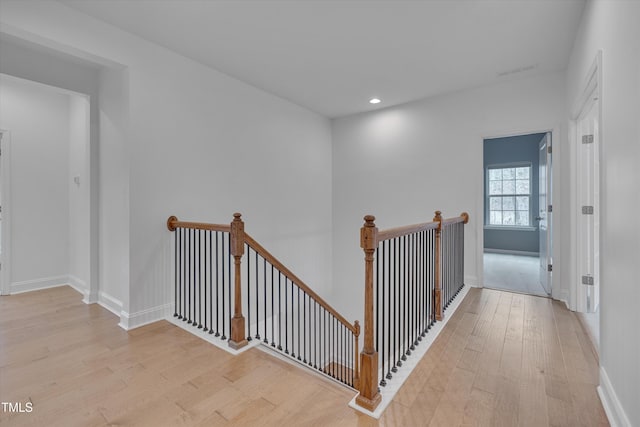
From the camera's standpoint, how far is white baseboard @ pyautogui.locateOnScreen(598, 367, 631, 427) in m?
1.40

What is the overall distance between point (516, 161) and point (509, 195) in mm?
794

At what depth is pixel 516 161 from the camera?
690 centimetres

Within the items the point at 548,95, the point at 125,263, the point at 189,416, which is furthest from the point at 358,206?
the point at 189,416

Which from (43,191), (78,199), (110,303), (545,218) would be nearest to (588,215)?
(545,218)

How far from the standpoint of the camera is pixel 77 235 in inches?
152

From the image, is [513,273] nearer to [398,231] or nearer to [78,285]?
[398,231]

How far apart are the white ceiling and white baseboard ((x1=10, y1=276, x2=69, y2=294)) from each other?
3.29 m

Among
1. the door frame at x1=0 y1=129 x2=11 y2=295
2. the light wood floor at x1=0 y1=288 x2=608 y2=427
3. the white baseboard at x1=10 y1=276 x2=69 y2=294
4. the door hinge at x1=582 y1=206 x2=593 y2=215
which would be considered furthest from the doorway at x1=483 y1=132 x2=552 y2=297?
the door frame at x1=0 y1=129 x2=11 y2=295

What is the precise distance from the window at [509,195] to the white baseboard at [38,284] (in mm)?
8374

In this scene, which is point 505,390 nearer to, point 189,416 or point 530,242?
point 189,416

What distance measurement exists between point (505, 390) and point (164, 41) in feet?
12.8

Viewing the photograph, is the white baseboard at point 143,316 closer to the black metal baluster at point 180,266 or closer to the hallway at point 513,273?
the black metal baluster at point 180,266

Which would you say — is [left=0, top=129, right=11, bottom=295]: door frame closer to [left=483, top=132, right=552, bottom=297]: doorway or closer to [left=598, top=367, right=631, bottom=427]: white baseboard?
[left=598, top=367, right=631, bottom=427]: white baseboard

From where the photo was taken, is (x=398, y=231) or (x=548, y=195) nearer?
(x=398, y=231)
